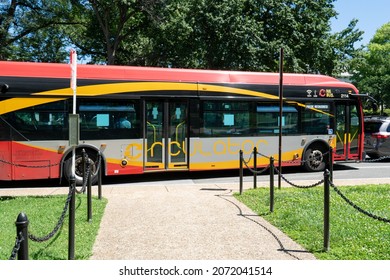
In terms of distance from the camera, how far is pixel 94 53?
34094 millimetres

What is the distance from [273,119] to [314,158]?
2.07 m

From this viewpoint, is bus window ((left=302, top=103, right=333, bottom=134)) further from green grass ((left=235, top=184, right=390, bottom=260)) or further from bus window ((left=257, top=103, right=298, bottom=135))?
green grass ((left=235, top=184, right=390, bottom=260))

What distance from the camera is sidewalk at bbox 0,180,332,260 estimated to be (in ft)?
17.6

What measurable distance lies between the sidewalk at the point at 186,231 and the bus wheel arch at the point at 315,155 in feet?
16.7

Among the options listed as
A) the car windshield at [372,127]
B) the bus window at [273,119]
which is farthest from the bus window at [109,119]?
the car windshield at [372,127]

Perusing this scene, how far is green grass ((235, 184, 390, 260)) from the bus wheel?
3.67 metres

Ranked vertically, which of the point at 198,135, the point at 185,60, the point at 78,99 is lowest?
the point at 198,135

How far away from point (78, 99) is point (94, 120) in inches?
28.5

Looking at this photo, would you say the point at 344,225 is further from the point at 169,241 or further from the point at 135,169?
the point at 135,169

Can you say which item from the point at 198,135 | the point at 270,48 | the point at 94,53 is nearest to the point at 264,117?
the point at 198,135

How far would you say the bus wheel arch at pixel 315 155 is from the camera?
45.6 feet

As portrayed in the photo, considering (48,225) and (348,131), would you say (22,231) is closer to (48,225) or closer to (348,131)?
(48,225)

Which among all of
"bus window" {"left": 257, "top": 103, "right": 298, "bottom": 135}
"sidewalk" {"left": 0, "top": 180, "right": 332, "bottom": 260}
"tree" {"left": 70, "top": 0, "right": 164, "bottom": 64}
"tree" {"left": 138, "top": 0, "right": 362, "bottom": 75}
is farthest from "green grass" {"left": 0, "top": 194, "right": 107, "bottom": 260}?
"tree" {"left": 70, "top": 0, "right": 164, "bottom": 64}

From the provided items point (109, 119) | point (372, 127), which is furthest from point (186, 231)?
point (372, 127)
